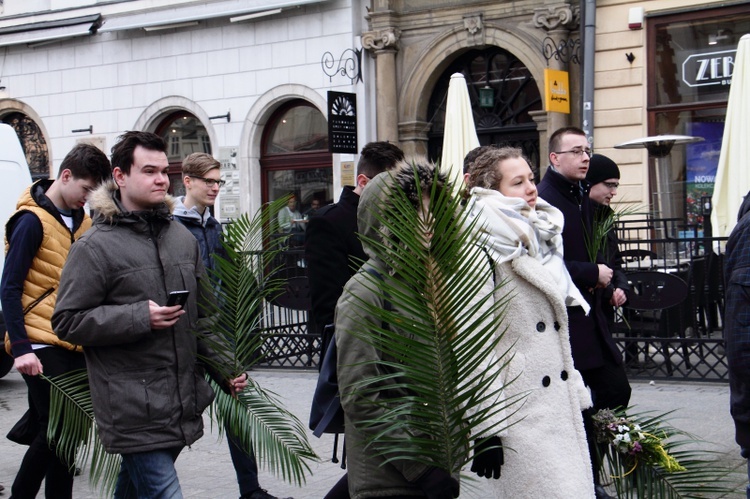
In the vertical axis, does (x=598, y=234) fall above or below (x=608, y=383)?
above

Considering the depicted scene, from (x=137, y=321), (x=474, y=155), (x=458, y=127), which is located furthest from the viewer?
(x=458, y=127)

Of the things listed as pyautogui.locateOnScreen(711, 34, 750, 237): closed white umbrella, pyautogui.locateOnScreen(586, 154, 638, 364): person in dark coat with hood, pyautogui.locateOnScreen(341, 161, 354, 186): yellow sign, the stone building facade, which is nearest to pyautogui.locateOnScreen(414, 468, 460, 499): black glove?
pyautogui.locateOnScreen(586, 154, 638, 364): person in dark coat with hood

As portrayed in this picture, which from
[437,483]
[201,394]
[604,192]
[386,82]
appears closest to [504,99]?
[386,82]

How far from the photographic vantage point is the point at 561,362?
4.22 metres

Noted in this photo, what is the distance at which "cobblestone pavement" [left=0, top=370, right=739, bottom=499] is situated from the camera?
6.59 meters

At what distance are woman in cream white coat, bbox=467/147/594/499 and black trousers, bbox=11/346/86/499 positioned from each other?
7.39ft

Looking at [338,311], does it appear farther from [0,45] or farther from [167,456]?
[0,45]

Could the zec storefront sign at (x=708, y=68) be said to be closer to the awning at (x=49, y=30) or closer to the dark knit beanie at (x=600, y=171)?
the dark knit beanie at (x=600, y=171)

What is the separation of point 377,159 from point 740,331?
1973 mm

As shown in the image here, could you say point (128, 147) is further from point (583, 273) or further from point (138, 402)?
point (583, 273)

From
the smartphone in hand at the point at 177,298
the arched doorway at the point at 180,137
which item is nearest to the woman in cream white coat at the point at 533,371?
the smartphone in hand at the point at 177,298

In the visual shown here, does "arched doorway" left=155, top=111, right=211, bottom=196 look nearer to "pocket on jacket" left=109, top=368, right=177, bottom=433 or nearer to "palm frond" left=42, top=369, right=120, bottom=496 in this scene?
"palm frond" left=42, top=369, right=120, bottom=496

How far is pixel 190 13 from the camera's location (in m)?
20.6

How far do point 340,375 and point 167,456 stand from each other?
3.26 ft
